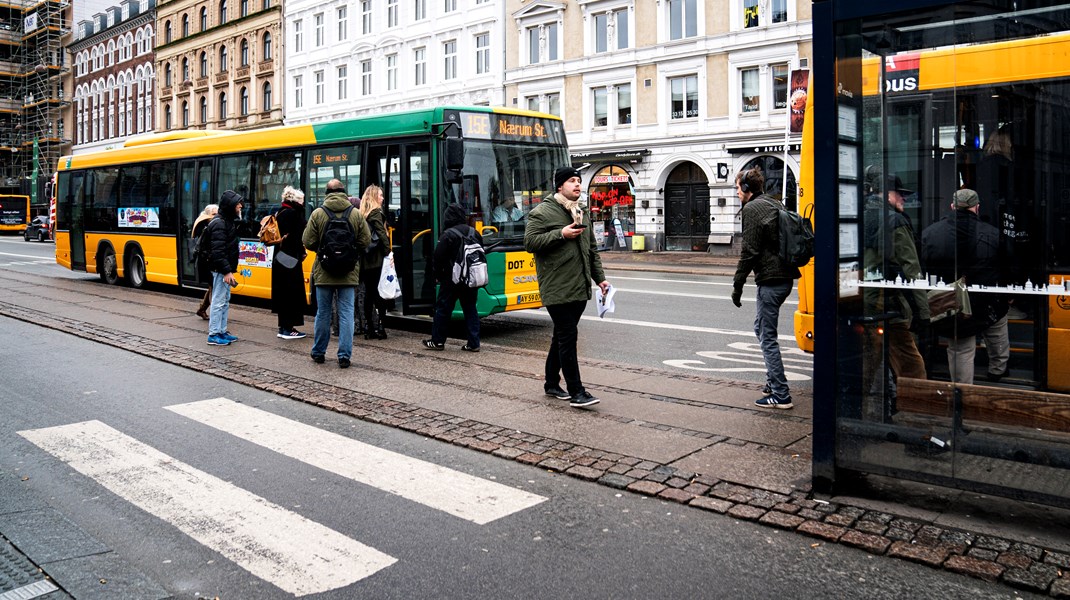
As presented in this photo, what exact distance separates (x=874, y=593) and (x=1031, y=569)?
811 mm

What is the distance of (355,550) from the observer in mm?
4430

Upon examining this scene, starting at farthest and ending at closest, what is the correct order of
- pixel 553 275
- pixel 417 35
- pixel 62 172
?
pixel 417 35, pixel 62 172, pixel 553 275

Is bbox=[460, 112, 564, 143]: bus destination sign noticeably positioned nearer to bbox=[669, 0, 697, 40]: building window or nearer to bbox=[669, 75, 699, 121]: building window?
bbox=[669, 75, 699, 121]: building window

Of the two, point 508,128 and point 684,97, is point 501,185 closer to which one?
point 508,128

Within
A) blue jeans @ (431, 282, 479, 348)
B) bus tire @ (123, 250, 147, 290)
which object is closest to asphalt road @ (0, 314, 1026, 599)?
blue jeans @ (431, 282, 479, 348)

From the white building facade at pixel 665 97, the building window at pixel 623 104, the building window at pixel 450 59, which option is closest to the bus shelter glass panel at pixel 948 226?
the white building facade at pixel 665 97

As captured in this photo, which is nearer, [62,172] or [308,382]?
[308,382]

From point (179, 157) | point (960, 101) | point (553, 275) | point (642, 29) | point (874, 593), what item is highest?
point (642, 29)

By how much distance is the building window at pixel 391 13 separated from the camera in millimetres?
47938

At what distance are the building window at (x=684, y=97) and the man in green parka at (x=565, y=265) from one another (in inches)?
1181

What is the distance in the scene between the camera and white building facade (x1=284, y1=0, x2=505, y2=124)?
43.6 metres

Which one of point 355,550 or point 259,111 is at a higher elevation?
point 259,111

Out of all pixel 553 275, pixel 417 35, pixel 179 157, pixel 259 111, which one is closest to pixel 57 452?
pixel 553 275

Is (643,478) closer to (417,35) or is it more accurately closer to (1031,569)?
(1031,569)
